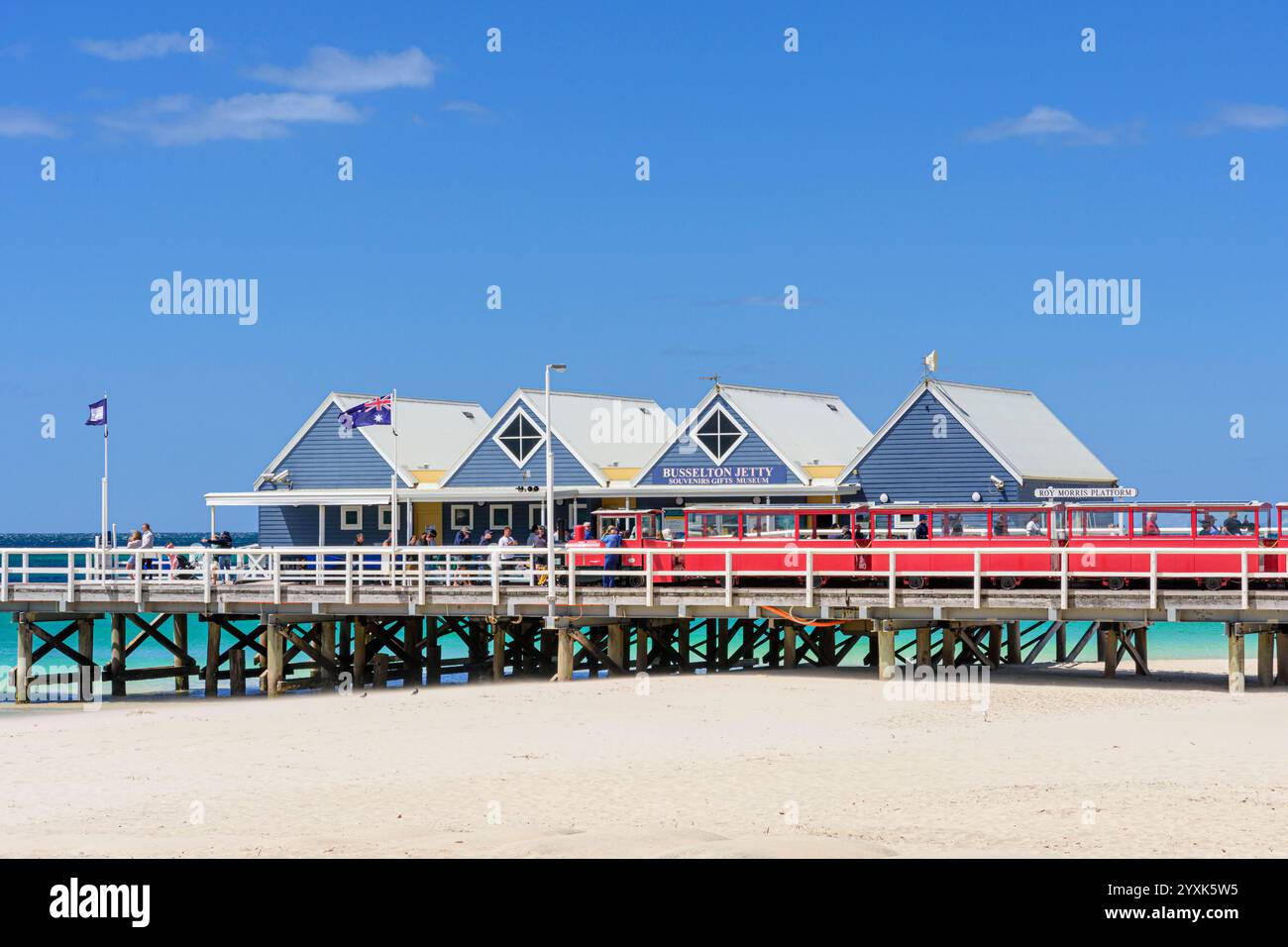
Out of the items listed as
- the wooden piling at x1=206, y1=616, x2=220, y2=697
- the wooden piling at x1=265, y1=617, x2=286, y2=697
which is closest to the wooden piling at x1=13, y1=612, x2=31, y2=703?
the wooden piling at x1=206, y1=616, x2=220, y2=697

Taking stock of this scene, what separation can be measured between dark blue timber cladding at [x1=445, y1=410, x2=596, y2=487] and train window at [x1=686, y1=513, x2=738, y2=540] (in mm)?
14762

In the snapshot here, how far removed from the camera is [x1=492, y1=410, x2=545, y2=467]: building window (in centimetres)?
4600

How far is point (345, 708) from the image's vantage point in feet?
81.0

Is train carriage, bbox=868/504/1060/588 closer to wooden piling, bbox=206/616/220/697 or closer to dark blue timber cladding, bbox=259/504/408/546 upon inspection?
wooden piling, bbox=206/616/220/697

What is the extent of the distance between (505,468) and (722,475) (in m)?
6.67

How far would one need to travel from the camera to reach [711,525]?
3053 centimetres

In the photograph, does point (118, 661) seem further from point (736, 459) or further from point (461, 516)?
point (736, 459)

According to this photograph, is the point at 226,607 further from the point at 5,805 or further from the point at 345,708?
the point at 5,805

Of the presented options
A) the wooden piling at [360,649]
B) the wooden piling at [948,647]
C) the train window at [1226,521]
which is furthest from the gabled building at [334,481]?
the train window at [1226,521]

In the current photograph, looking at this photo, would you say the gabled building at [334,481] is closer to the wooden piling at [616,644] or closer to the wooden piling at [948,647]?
the wooden piling at [616,644]
